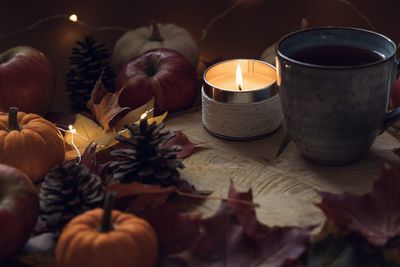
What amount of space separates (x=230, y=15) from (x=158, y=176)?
1.59ft

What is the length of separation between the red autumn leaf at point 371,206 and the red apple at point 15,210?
0.30 meters

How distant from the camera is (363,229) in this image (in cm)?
68

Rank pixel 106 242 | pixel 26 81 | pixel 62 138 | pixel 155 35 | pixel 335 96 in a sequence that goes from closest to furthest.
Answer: pixel 106 242 → pixel 335 96 → pixel 62 138 → pixel 26 81 → pixel 155 35

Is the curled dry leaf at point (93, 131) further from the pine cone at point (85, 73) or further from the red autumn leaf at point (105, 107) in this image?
the pine cone at point (85, 73)

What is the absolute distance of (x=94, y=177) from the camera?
0.74 meters

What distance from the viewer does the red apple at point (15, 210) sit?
67cm

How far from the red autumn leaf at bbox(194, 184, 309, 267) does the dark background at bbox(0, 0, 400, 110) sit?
0.54m

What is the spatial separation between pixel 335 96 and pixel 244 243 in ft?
0.67

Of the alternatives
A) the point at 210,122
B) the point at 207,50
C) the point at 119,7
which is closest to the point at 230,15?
the point at 207,50

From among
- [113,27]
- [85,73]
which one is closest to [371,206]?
[85,73]

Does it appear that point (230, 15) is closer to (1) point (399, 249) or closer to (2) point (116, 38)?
(2) point (116, 38)

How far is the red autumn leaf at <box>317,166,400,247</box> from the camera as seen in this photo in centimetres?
69

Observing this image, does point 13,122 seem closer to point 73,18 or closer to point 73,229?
point 73,229

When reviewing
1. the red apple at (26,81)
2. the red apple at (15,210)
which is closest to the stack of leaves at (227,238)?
the red apple at (15,210)
